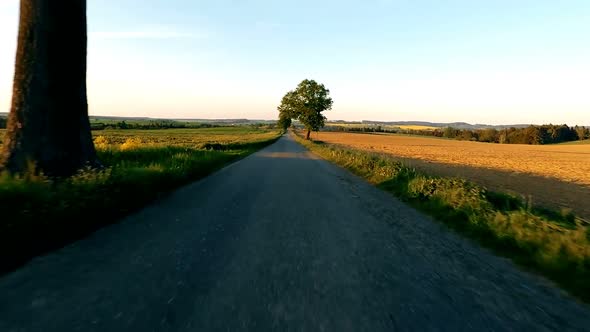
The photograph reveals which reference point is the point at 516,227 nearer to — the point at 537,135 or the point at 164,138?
the point at 164,138

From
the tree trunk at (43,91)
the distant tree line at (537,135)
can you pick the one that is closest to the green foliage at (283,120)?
the tree trunk at (43,91)

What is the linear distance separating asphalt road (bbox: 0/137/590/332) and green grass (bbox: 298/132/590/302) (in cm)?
44

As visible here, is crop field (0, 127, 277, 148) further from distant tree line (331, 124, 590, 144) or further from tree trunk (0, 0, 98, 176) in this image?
distant tree line (331, 124, 590, 144)

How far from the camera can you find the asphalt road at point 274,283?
3.07 m

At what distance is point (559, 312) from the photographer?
3.60m

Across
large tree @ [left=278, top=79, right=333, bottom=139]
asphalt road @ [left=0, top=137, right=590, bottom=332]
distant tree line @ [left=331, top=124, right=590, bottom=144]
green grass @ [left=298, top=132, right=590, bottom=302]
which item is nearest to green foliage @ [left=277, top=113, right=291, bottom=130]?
large tree @ [left=278, top=79, right=333, bottom=139]

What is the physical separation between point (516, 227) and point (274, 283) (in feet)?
16.7

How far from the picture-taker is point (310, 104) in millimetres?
58062

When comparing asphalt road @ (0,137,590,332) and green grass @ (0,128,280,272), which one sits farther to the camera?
green grass @ (0,128,280,272)

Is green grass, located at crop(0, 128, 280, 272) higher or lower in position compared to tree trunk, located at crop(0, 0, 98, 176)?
lower

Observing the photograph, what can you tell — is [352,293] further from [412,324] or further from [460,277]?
[460,277]

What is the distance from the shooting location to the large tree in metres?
57.8

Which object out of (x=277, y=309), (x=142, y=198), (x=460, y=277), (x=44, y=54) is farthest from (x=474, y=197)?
(x=44, y=54)

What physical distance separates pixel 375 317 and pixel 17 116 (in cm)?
747
